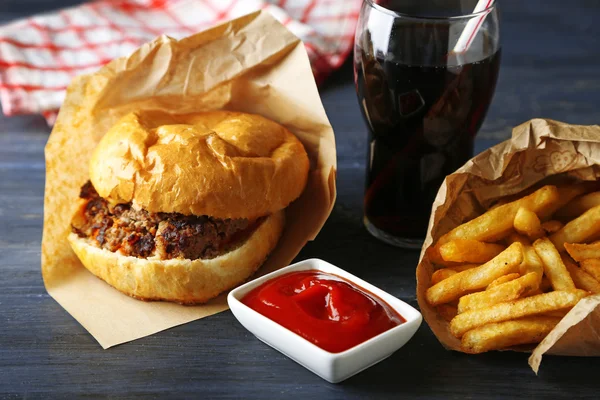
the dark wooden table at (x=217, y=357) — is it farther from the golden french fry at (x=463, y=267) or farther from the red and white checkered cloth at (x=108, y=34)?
the red and white checkered cloth at (x=108, y=34)

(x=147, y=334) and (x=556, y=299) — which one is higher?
(x=556, y=299)

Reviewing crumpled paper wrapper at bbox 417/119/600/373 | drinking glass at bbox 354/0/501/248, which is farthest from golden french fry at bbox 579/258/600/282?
drinking glass at bbox 354/0/501/248

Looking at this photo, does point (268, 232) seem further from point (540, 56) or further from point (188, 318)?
point (540, 56)

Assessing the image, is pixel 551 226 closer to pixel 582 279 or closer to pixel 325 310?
pixel 582 279

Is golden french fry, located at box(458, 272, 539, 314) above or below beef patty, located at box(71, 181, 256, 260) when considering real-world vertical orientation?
above

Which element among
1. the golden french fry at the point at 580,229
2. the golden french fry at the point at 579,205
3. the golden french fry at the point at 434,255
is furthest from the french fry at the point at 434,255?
the golden french fry at the point at 579,205

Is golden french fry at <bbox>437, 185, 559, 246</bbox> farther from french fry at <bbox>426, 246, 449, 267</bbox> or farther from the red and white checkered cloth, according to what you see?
the red and white checkered cloth

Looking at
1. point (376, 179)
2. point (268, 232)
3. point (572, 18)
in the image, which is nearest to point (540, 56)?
point (572, 18)
